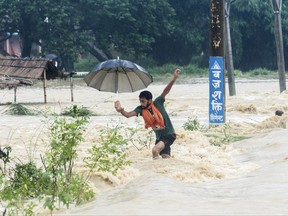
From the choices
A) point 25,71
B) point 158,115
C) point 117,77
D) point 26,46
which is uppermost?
point 26,46

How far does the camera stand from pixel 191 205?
10.9m

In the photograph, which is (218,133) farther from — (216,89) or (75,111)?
(75,111)

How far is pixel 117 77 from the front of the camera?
22.8 m

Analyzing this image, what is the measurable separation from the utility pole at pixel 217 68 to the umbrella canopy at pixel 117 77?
75.6 inches

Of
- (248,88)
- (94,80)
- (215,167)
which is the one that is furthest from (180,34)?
(215,167)

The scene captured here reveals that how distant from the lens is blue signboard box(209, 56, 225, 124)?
2334 centimetres

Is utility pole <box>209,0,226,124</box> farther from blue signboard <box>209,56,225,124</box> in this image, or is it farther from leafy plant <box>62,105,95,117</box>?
leafy plant <box>62,105,95,117</box>

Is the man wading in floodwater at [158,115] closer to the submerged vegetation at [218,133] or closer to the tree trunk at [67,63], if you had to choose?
the submerged vegetation at [218,133]

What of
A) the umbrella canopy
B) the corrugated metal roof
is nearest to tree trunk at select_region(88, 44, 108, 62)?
the corrugated metal roof

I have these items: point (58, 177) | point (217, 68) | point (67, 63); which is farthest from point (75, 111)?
point (67, 63)

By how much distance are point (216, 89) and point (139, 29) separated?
39.2m

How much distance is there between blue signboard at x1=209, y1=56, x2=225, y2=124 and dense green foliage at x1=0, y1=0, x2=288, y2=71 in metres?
34.3

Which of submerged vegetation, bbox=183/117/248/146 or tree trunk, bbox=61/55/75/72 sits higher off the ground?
tree trunk, bbox=61/55/75/72

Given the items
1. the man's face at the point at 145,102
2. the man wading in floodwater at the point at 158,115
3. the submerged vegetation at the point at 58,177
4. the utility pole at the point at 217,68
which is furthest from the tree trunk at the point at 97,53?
the submerged vegetation at the point at 58,177
